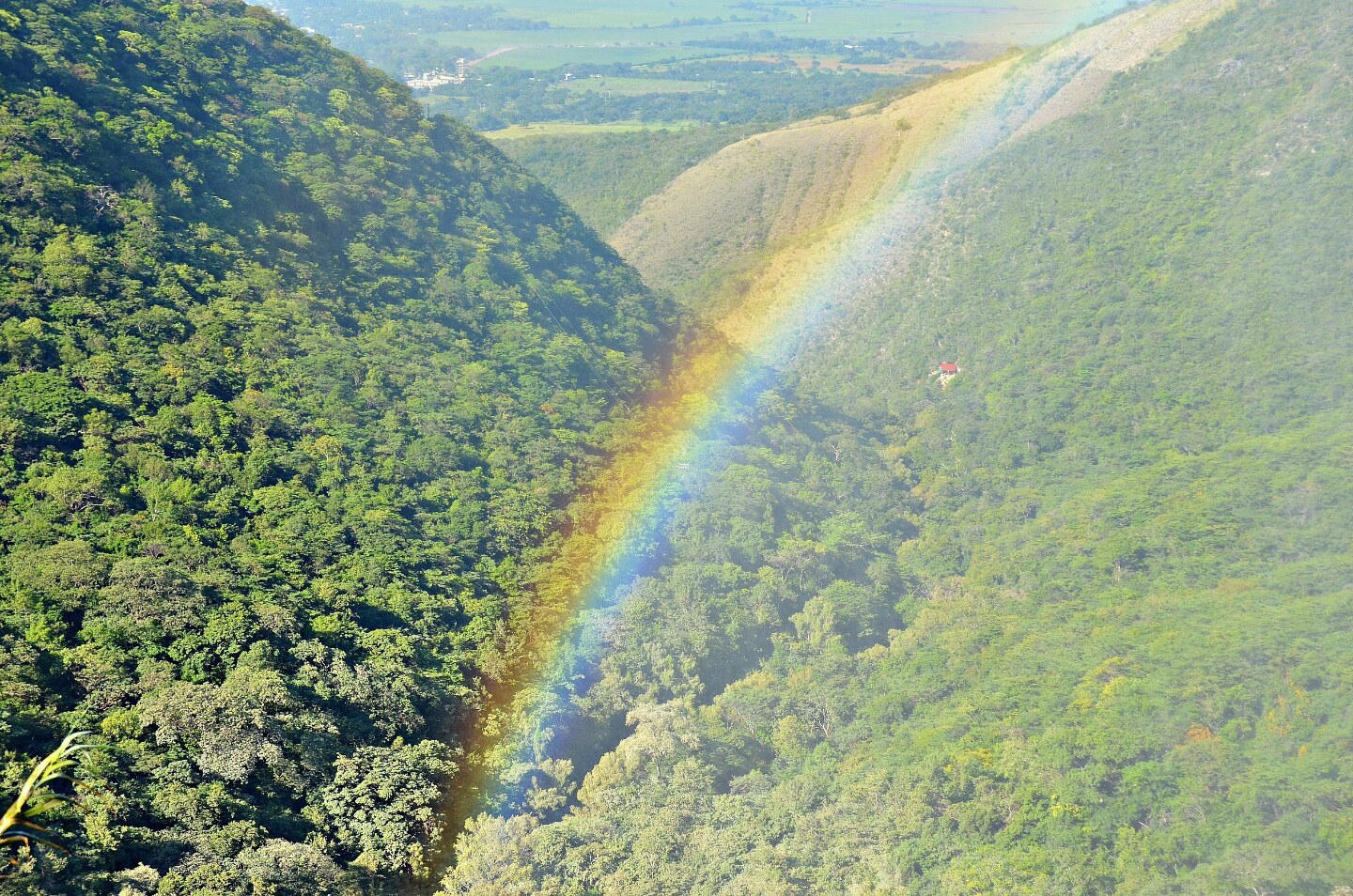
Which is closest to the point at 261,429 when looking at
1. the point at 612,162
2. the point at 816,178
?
the point at 816,178

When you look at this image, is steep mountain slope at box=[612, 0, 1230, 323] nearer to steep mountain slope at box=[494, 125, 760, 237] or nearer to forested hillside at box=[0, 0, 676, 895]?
steep mountain slope at box=[494, 125, 760, 237]

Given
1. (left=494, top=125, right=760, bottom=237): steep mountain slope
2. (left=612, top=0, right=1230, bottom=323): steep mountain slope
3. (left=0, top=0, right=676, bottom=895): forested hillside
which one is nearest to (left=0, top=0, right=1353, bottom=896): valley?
(left=0, top=0, right=676, bottom=895): forested hillside

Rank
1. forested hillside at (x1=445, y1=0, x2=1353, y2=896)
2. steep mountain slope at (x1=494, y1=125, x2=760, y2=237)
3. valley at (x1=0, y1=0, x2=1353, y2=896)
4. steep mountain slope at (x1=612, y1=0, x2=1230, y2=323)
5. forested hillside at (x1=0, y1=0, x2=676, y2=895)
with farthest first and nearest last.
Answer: steep mountain slope at (x1=494, y1=125, x2=760, y2=237) < steep mountain slope at (x1=612, y1=0, x2=1230, y2=323) < forested hillside at (x1=445, y1=0, x2=1353, y2=896) < valley at (x1=0, y1=0, x2=1353, y2=896) < forested hillside at (x1=0, y1=0, x2=676, y2=895)

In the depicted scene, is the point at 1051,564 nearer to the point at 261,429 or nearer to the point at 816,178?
the point at 261,429

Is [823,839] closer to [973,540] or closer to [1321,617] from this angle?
[1321,617]

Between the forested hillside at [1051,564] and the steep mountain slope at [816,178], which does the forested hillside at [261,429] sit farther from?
the steep mountain slope at [816,178]

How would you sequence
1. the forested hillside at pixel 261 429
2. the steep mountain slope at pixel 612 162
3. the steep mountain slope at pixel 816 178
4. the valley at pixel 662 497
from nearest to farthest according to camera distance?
1. the forested hillside at pixel 261 429
2. the valley at pixel 662 497
3. the steep mountain slope at pixel 816 178
4. the steep mountain slope at pixel 612 162

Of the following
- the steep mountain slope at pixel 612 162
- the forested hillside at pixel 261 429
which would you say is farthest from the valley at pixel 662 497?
the steep mountain slope at pixel 612 162
